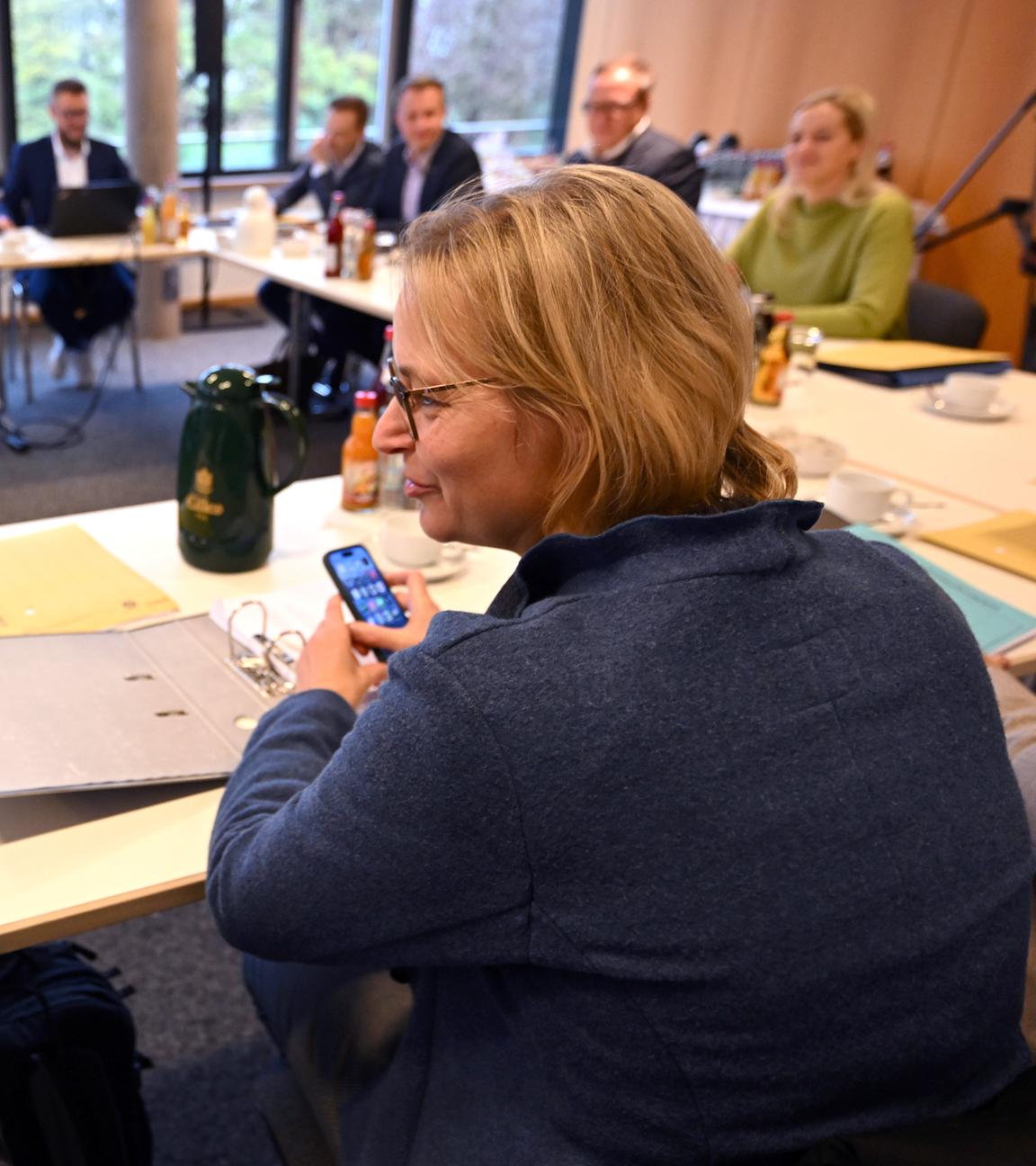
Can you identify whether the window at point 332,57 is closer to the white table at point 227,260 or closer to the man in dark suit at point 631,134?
the white table at point 227,260

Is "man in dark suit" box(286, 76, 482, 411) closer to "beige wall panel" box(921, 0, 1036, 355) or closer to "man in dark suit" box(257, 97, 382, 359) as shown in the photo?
"man in dark suit" box(257, 97, 382, 359)

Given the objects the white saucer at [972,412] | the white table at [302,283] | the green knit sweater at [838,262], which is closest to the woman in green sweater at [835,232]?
the green knit sweater at [838,262]

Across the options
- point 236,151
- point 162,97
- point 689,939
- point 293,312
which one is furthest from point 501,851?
point 236,151

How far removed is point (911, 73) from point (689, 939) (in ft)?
19.7

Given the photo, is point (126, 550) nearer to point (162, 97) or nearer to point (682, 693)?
point (682, 693)

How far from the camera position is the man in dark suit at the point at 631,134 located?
4355 mm

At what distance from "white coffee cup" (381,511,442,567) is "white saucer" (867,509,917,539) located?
78 centimetres

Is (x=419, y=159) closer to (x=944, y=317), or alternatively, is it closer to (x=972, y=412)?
(x=944, y=317)

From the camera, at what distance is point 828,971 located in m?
0.76

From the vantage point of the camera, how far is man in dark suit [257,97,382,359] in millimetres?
5355

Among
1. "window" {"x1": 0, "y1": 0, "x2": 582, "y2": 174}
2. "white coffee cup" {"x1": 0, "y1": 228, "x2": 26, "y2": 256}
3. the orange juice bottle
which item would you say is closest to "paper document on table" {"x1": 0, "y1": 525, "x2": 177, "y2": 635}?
"white coffee cup" {"x1": 0, "y1": 228, "x2": 26, "y2": 256}

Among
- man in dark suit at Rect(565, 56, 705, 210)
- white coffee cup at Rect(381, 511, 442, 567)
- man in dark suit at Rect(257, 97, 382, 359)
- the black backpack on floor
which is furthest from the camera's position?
man in dark suit at Rect(257, 97, 382, 359)

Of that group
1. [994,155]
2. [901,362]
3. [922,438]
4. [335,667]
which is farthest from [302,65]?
[335,667]

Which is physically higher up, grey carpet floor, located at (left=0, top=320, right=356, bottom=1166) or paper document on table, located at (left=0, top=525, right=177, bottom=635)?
paper document on table, located at (left=0, top=525, right=177, bottom=635)
